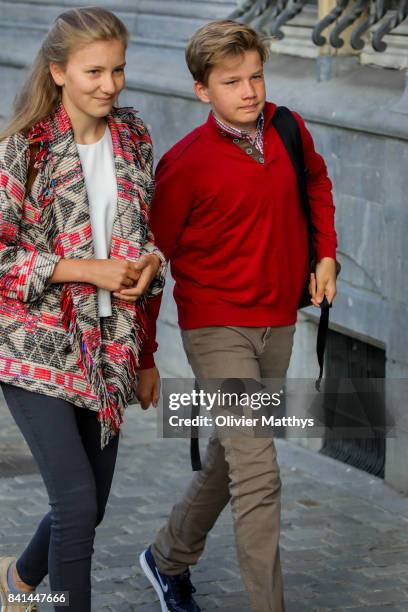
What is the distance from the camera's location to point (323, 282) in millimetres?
4707

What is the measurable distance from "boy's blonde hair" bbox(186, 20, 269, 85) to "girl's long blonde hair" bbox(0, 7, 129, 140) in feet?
1.14

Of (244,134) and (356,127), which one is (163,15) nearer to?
(356,127)

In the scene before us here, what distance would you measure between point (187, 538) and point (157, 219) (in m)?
1.14

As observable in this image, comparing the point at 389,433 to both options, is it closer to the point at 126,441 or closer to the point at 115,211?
the point at 126,441

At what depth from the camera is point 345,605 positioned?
516 cm

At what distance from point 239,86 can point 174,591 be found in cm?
179

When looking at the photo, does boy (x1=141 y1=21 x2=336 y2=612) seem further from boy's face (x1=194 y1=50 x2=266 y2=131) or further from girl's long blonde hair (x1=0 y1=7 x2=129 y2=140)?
girl's long blonde hair (x1=0 y1=7 x2=129 y2=140)

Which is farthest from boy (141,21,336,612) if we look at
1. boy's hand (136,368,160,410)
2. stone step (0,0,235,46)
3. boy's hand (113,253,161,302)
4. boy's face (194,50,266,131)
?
stone step (0,0,235,46)

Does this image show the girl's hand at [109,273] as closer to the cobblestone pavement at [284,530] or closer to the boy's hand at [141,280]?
the boy's hand at [141,280]

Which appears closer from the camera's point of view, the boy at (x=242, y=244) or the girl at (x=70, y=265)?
the girl at (x=70, y=265)

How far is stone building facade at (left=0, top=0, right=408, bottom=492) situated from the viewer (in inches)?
255

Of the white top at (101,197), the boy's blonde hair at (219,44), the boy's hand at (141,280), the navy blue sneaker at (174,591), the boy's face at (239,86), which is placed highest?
the boy's blonde hair at (219,44)

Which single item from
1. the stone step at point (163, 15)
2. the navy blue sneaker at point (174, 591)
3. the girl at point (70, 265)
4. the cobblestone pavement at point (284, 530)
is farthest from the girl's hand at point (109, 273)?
the stone step at point (163, 15)

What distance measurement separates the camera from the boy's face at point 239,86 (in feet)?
14.7
